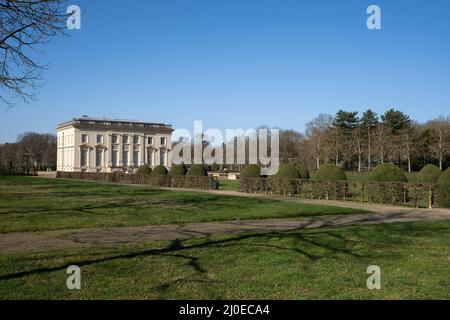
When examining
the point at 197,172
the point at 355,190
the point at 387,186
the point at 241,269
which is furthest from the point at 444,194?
the point at 197,172

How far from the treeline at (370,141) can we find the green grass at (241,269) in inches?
2199

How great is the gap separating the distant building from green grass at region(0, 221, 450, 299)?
84.8 metres

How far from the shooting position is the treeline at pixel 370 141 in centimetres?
6475

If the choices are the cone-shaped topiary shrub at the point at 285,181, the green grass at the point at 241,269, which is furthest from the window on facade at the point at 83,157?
the green grass at the point at 241,269

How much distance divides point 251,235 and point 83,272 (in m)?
4.57

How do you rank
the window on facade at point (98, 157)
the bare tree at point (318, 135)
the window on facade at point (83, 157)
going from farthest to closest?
the window on facade at point (98, 157)
the window on facade at point (83, 157)
the bare tree at point (318, 135)

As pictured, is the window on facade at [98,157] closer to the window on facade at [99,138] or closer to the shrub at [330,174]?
the window on facade at [99,138]

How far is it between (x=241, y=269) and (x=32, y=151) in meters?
111

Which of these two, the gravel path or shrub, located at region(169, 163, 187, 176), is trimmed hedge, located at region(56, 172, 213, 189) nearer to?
shrub, located at region(169, 163, 187, 176)

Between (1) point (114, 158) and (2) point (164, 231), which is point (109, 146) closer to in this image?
(1) point (114, 158)

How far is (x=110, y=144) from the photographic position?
322 feet
